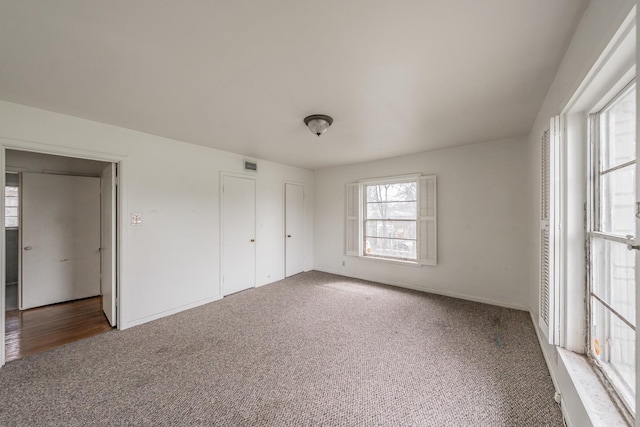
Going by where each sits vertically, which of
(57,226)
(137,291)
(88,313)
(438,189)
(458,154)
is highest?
(458,154)

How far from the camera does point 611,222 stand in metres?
1.42

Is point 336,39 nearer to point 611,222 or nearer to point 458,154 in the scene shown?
point 611,222

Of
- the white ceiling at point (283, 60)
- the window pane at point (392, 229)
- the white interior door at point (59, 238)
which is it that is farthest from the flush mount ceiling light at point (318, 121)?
the white interior door at point (59, 238)

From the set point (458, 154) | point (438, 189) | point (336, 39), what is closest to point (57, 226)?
point (336, 39)

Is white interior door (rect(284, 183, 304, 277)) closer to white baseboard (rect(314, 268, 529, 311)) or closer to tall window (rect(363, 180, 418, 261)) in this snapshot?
white baseboard (rect(314, 268, 529, 311))

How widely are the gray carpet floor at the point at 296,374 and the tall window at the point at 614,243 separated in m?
0.59

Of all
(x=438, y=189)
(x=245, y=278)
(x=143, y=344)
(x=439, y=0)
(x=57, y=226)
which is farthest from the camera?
(x=245, y=278)

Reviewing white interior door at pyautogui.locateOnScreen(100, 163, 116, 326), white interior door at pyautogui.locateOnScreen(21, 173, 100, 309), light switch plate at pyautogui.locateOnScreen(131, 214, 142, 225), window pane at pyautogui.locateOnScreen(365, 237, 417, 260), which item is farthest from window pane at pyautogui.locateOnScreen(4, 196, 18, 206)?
window pane at pyautogui.locateOnScreen(365, 237, 417, 260)

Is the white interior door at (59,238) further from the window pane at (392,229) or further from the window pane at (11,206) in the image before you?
the window pane at (392,229)

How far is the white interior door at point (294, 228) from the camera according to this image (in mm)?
5176

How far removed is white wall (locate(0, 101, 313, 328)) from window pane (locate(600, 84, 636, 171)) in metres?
4.18

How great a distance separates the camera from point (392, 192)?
4.67 metres

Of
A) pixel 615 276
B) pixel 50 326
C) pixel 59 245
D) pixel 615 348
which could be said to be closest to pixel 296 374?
pixel 615 348

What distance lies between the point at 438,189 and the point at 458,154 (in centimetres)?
61
